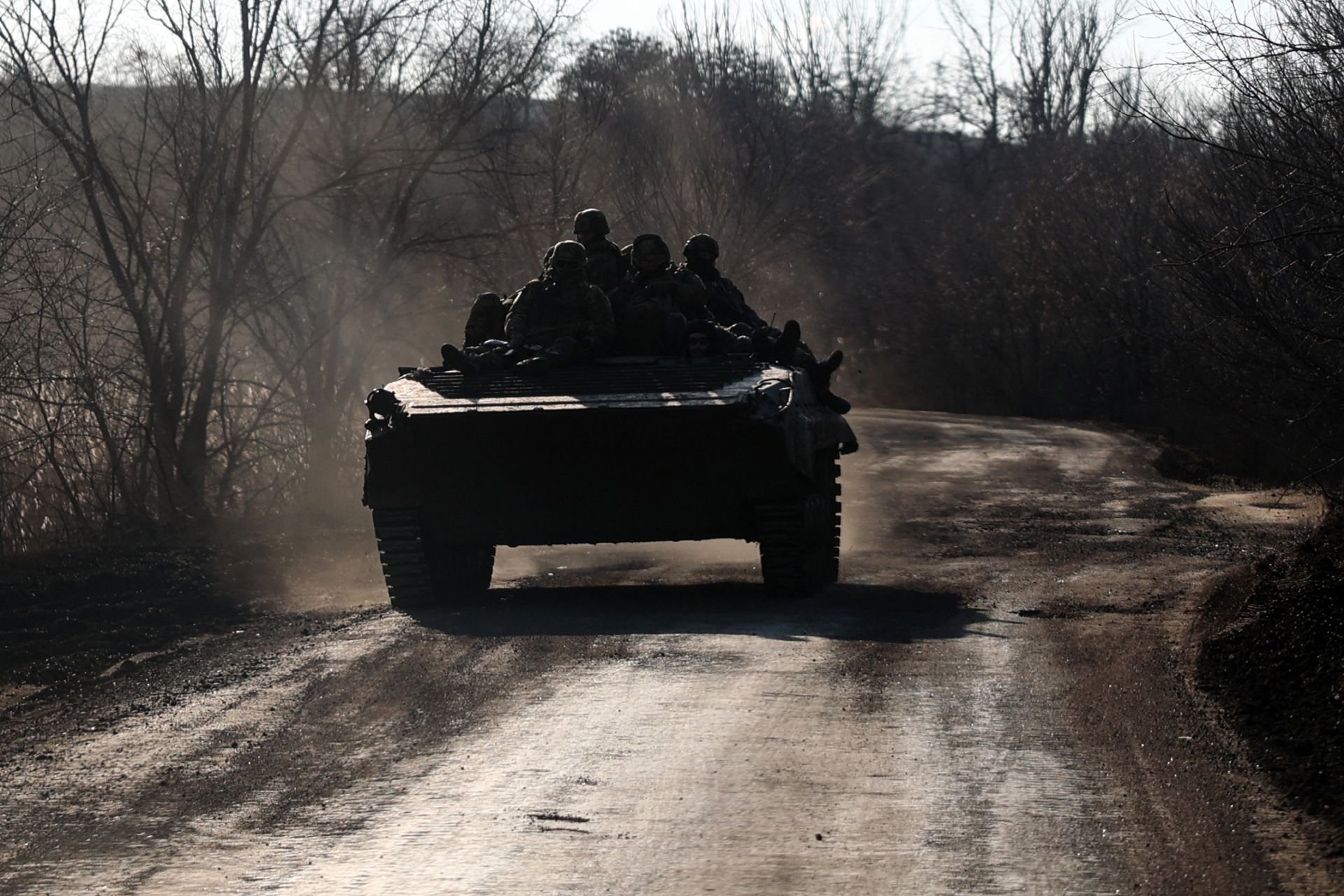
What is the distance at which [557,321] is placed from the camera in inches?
508

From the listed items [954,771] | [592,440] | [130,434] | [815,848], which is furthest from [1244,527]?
[815,848]

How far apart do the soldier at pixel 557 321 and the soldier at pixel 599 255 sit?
74 cm

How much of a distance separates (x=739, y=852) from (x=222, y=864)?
60.9 inches

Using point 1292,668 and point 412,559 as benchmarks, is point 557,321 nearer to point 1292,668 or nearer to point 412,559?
Result: point 412,559

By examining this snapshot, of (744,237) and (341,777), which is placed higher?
(744,237)

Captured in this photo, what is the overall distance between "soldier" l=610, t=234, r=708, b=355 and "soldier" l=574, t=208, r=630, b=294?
14 centimetres

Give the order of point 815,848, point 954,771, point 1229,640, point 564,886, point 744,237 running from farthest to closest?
1. point 744,237
2. point 1229,640
3. point 954,771
4. point 815,848
5. point 564,886

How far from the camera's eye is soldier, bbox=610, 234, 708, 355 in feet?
42.9

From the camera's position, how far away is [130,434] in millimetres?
16844

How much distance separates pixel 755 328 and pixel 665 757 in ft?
24.9

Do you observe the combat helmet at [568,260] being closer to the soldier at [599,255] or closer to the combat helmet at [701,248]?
the soldier at [599,255]

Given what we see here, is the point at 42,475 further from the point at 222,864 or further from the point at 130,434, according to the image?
the point at 222,864

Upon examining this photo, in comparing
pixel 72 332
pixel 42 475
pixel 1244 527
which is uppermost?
pixel 72 332

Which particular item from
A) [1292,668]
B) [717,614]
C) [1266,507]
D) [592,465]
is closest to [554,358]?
[592,465]
